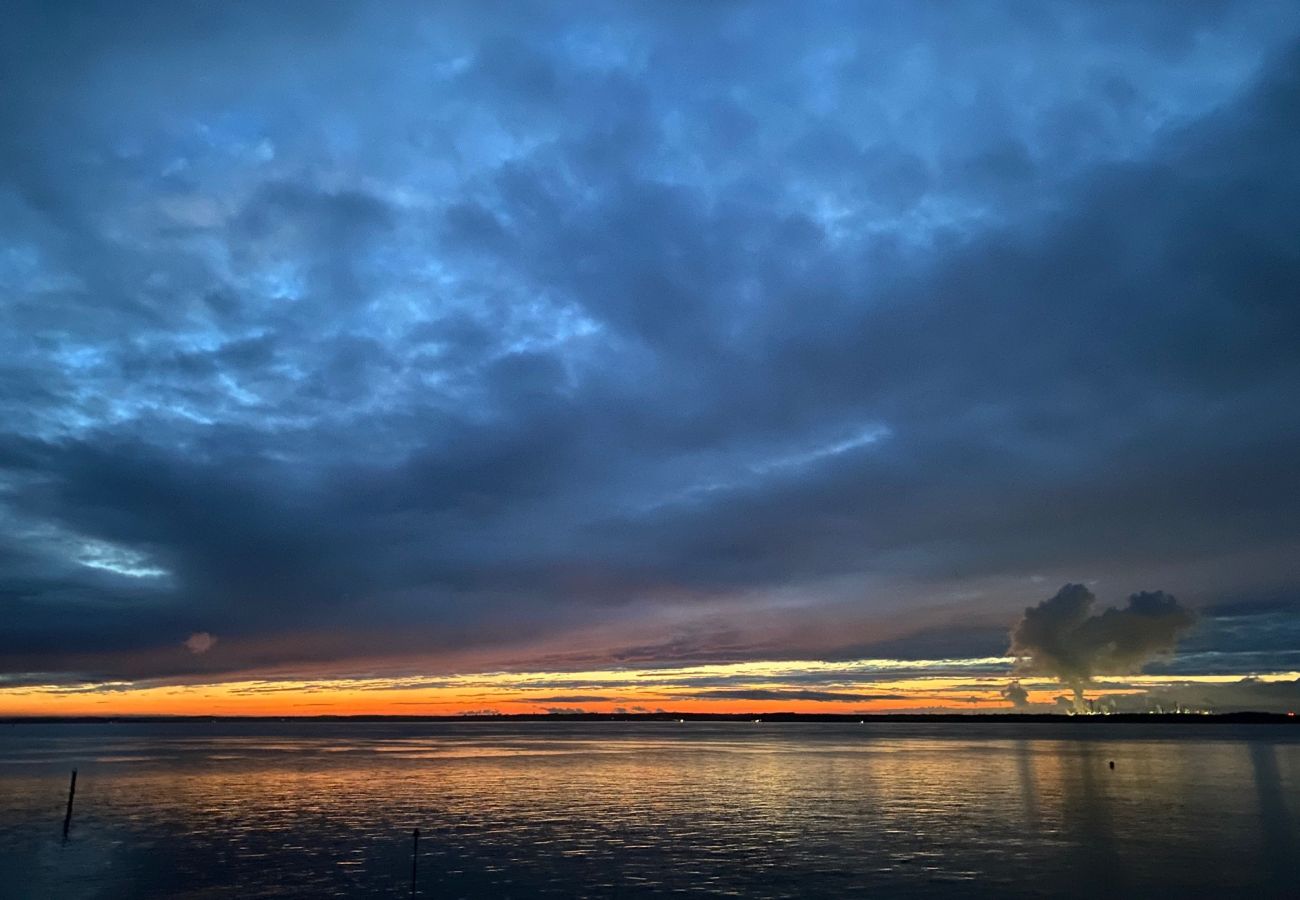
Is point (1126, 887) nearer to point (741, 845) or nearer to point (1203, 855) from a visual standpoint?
point (1203, 855)

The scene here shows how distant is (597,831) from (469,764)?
8047 centimetres

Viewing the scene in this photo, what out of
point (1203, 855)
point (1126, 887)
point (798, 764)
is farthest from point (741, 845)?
point (798, 764)

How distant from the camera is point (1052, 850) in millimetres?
51688

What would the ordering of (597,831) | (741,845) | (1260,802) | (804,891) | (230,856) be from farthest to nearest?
(1260,802) < (597,831) < (741,845) < (230,856) < (804,891)

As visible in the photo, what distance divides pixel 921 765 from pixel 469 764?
64.7m

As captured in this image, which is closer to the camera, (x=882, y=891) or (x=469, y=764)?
(x=882, y=891)

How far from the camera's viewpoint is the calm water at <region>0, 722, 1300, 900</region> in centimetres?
4222

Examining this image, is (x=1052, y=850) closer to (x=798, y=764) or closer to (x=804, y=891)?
(x=804, y=891)

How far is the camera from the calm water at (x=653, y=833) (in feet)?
139

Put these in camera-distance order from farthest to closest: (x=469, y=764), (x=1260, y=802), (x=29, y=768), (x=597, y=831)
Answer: (x=469, y=764) < (x=29, y=768) < (x=1260, y=802) < (x=597, y=831)

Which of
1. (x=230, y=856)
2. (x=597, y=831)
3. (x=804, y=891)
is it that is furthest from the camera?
(x=597, y=831)

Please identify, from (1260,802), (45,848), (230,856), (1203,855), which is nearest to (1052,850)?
(1203,855)

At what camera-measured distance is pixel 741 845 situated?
5306 centimetres

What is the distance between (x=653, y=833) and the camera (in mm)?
58156
